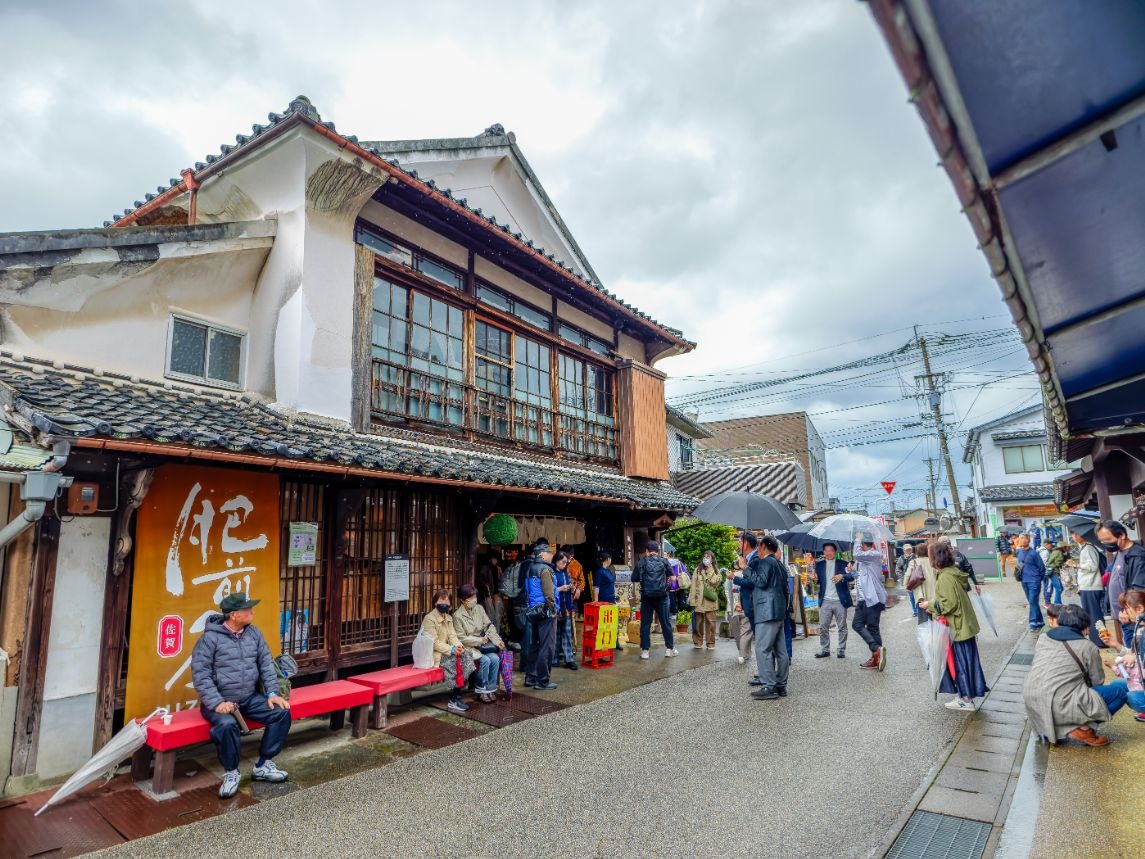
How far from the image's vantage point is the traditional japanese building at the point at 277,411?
19.0ft

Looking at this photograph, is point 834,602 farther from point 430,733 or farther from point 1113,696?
point 430,733

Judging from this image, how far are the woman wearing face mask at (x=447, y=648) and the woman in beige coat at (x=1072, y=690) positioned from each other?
6.21 m

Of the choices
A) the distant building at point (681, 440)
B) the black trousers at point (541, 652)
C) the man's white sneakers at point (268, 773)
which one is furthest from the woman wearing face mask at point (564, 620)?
the distant building at point (681, 440)

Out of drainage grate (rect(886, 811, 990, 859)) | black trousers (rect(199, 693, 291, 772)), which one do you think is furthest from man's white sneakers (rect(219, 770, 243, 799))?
drainage grate (rect(886, 811, 990, 859))

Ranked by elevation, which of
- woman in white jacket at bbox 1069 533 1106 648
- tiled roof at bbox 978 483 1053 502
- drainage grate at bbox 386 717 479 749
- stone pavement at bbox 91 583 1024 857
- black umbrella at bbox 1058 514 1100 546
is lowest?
stone pavement at bbox 91 583 1024 857

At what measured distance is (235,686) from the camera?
5.71 meters

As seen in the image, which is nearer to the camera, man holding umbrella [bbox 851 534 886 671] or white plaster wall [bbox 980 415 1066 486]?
man holding umbrella [bbox 851 534 886 671]

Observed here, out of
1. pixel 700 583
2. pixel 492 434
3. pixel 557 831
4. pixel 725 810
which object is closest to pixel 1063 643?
pixel 725 810

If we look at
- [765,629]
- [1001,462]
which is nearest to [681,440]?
[765,629]

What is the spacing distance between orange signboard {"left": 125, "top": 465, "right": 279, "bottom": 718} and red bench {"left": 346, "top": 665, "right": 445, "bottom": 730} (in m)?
1.18

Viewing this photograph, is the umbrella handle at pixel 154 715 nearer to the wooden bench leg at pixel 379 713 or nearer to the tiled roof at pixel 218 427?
the wooden bench leg at pixel 379 713

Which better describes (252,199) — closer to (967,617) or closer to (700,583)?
(700,583)

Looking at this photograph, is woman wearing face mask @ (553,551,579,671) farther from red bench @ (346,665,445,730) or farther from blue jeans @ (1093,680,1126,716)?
blue jeans @ (1093,680,1126,716)

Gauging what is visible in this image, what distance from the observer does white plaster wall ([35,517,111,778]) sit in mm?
5641
